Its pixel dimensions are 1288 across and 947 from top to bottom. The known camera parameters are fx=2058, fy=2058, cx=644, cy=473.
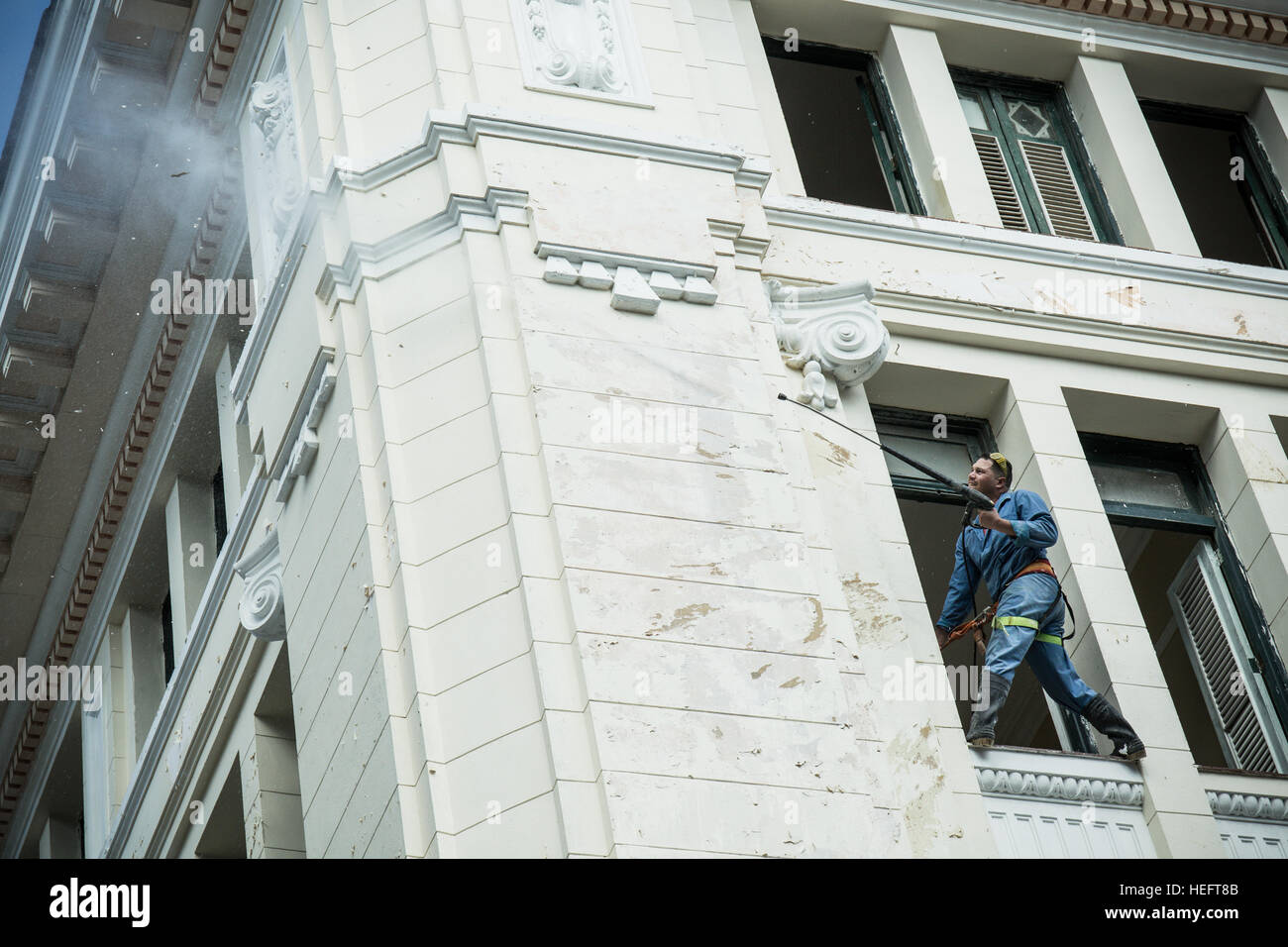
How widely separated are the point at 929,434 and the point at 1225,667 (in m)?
2.64

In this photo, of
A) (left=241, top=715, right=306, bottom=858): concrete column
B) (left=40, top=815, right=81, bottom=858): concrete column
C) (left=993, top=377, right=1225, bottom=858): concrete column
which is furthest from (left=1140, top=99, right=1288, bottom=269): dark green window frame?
(left=40, top=815, right=81, bottom=858): concrete column

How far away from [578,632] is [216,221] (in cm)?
839

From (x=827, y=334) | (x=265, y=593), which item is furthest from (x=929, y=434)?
(x=265, y=593)

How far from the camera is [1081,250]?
51.8 feet

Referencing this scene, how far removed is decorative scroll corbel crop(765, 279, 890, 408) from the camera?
1393 cm

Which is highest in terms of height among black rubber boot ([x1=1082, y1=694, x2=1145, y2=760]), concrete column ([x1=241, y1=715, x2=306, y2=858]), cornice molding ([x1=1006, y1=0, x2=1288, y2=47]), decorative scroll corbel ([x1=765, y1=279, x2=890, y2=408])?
cornice molding ([x1=1006, y1=0, x2=1288, y2=47])

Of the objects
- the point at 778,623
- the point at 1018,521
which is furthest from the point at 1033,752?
the point at 778,623

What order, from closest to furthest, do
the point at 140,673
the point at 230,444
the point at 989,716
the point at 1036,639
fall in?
1. the point at 989,716
2. the point at 1036,639
3. the point at 230,444
4. the point at 140,673

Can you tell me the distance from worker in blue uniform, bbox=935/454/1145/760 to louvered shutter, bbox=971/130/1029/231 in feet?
11.6

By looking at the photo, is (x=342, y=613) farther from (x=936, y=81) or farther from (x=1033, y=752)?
(x=936, y=81)

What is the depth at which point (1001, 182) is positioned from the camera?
54.6ft

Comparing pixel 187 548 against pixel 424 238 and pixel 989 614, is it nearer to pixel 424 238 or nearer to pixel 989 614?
pixel 424 238

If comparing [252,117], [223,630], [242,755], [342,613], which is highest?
[252,117]

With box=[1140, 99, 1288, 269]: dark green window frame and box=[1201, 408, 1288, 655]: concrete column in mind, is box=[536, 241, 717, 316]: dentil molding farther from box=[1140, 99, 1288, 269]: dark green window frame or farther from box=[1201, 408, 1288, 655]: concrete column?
box=[1140, 99, 1288, 269]: dark green window frame
